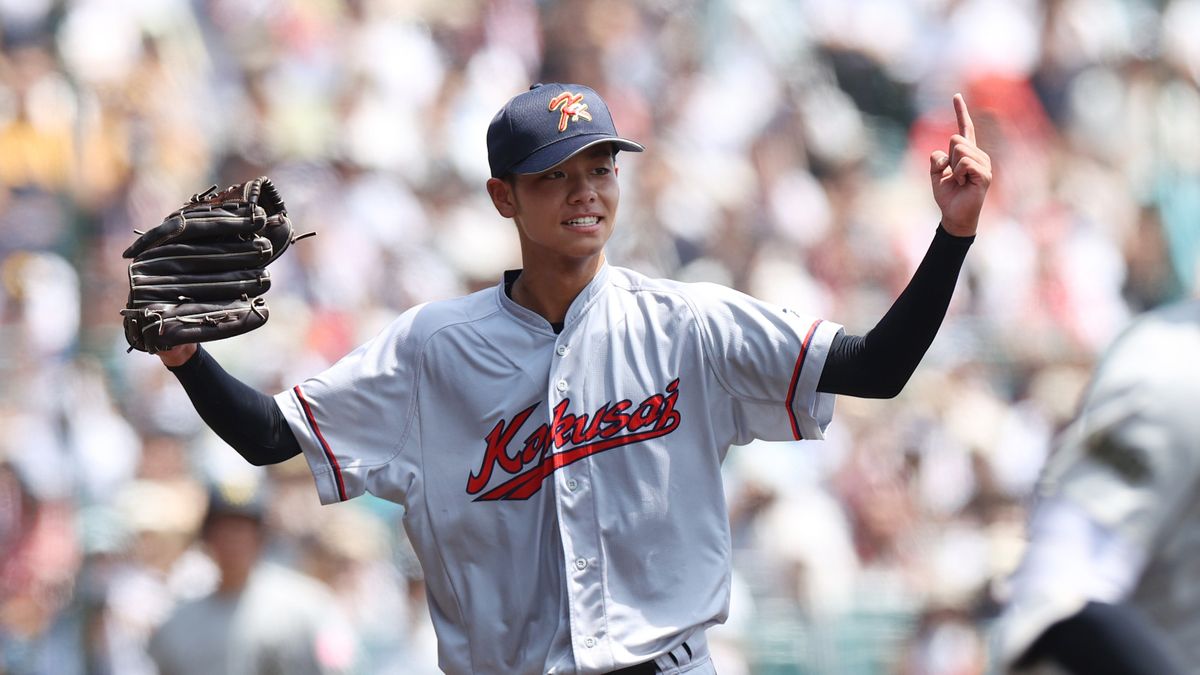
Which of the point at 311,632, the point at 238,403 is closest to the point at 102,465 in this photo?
the point at 311,632

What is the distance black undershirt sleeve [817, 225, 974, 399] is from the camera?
2.86m

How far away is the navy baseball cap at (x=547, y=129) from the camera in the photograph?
315 cm

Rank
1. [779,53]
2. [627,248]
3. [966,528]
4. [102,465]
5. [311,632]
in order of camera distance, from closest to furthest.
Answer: [311,632] < [102,465] < [966,528] < [627,248] < [779,53]

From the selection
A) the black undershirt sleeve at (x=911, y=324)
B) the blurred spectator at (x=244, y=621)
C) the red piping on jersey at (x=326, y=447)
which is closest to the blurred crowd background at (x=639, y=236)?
the blurred spectator at (x=244, y=621)

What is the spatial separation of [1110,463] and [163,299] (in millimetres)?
1815

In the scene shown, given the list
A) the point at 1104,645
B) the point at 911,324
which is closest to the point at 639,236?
the point at 911,324

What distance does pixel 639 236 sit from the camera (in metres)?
7.40

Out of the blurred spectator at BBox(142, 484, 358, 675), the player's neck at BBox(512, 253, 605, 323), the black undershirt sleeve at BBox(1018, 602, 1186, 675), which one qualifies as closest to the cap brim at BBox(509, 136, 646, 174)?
the player's neck at BBox(512, 253, 605, 323)

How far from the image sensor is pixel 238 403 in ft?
10.2

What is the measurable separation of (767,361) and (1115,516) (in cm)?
116

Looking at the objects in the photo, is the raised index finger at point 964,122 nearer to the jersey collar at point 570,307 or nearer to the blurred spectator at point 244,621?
the jersey collar at point 570,307

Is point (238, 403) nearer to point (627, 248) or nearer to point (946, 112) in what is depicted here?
point (627, 248)

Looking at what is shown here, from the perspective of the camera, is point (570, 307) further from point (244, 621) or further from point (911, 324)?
point (244, 621)

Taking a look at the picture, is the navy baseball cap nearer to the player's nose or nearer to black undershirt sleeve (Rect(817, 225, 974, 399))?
the player's nose
